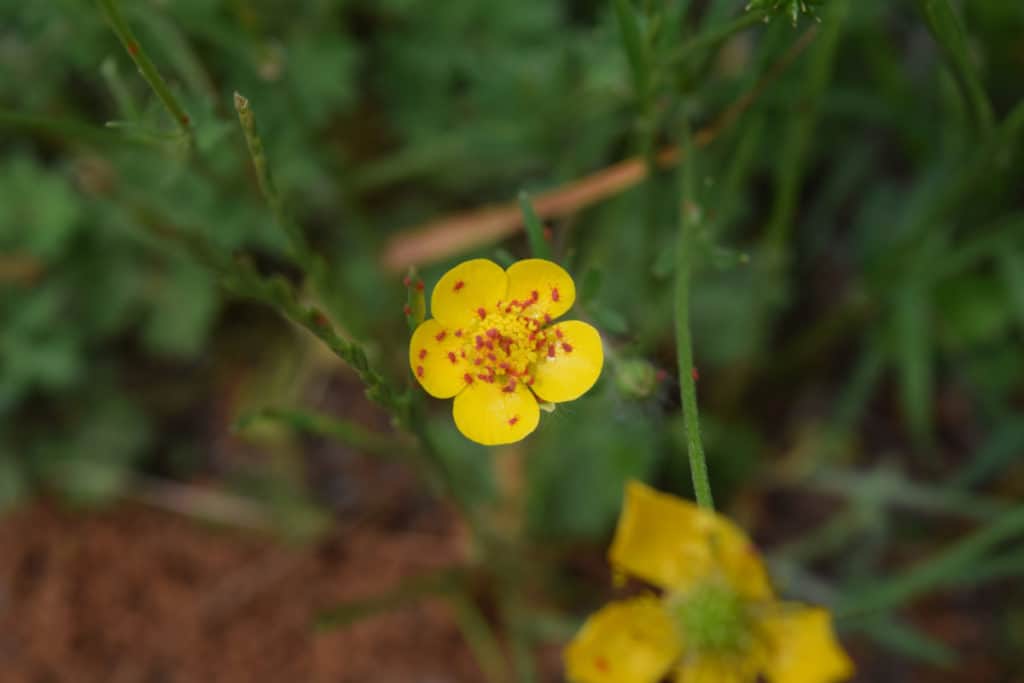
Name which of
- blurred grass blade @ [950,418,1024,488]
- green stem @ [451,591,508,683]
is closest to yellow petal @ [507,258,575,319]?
green stem @ [451,591,508,683]

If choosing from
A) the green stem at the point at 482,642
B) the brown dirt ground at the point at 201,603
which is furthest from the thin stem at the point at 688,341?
the brown dirt ground at the point at 201,603

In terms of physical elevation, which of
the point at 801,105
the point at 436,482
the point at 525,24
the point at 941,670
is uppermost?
the point at 525,24

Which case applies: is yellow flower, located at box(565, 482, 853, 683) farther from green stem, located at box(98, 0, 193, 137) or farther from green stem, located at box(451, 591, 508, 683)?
green stem, located at box(98, 0, 193, 137)

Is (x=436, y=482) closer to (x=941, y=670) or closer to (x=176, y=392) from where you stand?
(x=176, y=392)

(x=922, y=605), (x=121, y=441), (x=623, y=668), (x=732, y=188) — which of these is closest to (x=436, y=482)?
(x=623, y=668)

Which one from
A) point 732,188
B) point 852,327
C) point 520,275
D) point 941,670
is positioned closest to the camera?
point 520,275

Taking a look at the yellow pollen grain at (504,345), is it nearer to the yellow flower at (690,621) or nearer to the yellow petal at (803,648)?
the yellow flower at (690,621)
